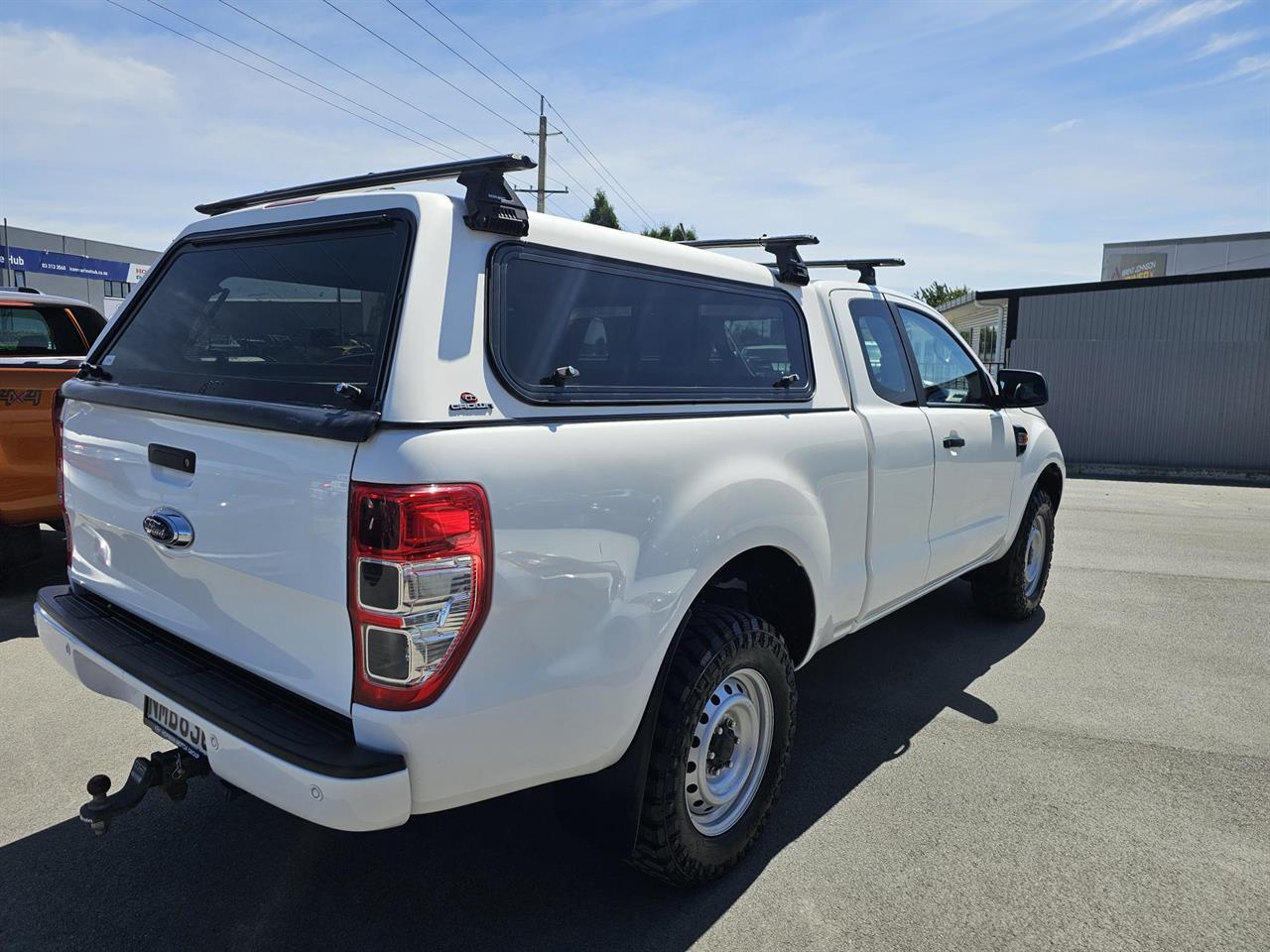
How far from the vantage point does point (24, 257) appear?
107 ft

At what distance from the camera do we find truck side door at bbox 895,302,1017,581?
4121 mm

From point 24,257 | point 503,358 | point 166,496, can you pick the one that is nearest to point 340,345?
point 503,358

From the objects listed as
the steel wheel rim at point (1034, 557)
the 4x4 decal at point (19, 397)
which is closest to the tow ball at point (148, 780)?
the 4x4 decal at point (19, 397)

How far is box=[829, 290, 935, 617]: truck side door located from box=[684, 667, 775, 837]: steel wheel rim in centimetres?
87

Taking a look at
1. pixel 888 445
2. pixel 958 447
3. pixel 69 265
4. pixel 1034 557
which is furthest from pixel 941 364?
pixel 69 265

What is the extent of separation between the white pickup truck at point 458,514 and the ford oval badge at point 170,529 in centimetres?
1

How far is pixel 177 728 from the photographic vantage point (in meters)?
2.31

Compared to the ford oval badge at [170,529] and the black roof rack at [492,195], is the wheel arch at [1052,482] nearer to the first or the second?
the black roof rack at [492,195]

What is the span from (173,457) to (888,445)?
2596mm

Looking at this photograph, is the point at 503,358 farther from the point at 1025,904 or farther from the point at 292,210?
the point at 1025,904

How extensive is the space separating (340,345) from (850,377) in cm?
206

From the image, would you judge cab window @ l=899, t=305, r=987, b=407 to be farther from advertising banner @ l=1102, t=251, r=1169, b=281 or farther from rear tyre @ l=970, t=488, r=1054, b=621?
advertising banner @ l=1102, t=251, r=1169, b=281

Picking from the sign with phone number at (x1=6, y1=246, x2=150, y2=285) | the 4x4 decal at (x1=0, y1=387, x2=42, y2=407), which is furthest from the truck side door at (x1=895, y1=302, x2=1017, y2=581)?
the sign with phone number at (x1=6, y1=246, x2=150, y2=285)

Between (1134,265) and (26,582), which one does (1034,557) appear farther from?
(1134,265)
